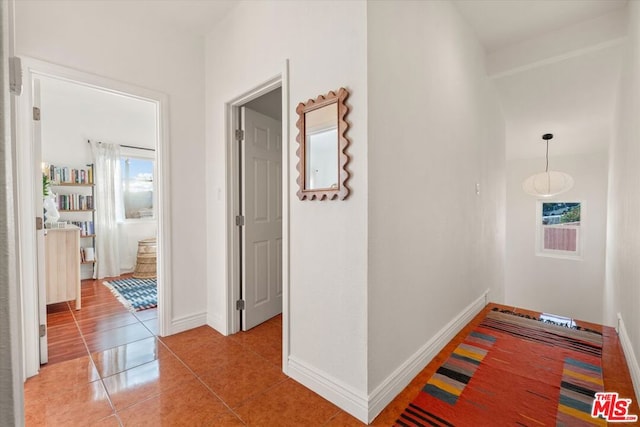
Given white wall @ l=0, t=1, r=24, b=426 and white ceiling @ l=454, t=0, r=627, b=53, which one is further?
white ceiling @ l=454, t=0, r=627, b=53

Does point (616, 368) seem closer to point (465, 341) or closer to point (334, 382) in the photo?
point (465, 341)

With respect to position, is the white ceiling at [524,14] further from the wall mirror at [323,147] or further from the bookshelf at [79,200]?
the bookshelf at [79,200]

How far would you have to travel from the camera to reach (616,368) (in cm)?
202

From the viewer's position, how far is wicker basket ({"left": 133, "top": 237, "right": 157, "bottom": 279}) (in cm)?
466

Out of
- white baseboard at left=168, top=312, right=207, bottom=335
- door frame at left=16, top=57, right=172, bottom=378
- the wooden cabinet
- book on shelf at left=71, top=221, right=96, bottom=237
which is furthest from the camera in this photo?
book on shelf at left=71, top=221, right=96, bottom=237

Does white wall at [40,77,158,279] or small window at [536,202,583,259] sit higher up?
white wall at [40,77,158,279]

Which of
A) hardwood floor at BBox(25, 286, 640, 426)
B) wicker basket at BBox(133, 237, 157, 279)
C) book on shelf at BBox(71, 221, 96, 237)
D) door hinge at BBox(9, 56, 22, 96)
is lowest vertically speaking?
hardwood floor at BBox(25, 286, 640, 426)

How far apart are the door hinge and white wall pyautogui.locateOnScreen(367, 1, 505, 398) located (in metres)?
1.32

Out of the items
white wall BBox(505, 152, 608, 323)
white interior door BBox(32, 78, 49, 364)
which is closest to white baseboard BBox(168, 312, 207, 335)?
white interior door BBox(32, 78, 49, 364)

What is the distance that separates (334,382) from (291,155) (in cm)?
145

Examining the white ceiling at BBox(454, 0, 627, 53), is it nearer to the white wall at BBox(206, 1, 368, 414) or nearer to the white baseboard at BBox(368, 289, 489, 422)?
the white wall at BBox(206, 1, 368, 414)

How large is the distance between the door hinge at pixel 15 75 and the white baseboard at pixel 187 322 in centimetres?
246

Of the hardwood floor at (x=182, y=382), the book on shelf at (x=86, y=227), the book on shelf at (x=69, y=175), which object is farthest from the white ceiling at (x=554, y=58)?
the book on shelf at (x=86, y=227)

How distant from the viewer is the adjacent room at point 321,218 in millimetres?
1631
